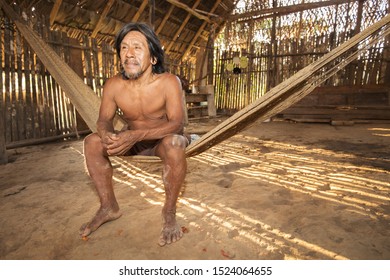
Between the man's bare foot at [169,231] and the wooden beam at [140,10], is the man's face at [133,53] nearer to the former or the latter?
the man's bare foot at [169,231]

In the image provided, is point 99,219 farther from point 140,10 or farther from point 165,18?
point 165,18

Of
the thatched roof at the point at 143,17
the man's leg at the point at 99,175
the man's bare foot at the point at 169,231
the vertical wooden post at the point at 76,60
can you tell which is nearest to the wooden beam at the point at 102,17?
the thatched roof at the point at 143,17

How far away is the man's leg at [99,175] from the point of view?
149cm

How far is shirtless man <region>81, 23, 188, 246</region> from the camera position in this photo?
1.44m

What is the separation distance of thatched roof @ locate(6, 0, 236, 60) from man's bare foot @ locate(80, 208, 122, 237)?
12.3 feet

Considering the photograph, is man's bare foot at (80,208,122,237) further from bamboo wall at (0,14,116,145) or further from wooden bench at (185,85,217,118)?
wooden bench at (185,85,217,118)

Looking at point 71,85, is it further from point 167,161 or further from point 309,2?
point 309,2

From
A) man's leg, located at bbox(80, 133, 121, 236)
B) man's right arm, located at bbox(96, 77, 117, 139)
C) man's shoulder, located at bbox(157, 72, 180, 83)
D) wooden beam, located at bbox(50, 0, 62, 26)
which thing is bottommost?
man's leg, located at bbox(80, 133, 121, 236)

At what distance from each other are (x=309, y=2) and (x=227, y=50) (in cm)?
245

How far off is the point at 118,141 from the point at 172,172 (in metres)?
0.34

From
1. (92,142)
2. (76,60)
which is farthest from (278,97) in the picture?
(76,60)

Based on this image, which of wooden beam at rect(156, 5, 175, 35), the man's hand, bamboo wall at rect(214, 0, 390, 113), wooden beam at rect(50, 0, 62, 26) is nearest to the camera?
the man's hand

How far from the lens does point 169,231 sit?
1405 millimetres

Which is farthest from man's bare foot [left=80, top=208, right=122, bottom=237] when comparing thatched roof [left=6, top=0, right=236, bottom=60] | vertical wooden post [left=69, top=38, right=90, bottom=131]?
thatched roof [left=6, top=0, right=236, bottom=60]
